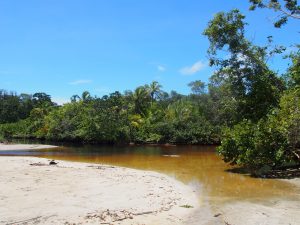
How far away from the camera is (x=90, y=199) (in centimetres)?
1286

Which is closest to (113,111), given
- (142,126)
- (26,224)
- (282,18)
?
(142,126)

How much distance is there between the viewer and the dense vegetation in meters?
20.7

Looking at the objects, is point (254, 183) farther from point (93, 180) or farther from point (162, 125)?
point (162, 125)

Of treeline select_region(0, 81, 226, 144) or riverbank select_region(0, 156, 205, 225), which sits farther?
treeline select_region(0, 81, 226, 144)

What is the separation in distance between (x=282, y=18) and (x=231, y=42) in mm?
9260

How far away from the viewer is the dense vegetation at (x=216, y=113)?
67.9ft

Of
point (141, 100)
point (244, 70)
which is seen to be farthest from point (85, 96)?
point (244, 70)

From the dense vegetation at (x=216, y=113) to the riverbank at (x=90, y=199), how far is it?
590cm

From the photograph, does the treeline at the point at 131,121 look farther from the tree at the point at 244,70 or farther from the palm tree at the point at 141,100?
the tree at the point at 244,70

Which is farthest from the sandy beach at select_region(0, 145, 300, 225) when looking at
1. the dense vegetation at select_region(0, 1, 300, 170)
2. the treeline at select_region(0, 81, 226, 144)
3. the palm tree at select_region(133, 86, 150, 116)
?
the palm tree at select_region(133, 86, 150, 116)

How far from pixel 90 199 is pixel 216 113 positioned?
135 feet

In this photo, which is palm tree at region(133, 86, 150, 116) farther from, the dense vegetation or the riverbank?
the riverbank

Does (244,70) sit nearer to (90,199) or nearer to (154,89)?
(90,199)

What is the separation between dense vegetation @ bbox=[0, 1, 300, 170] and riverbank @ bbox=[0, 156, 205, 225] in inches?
232
